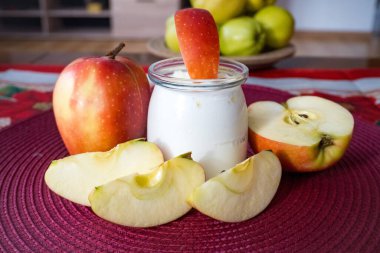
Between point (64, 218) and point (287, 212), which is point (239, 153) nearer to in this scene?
point (287, 212)

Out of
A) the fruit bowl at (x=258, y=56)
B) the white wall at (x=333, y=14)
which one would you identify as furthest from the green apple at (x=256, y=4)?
the white wall at (x=333, y=14)

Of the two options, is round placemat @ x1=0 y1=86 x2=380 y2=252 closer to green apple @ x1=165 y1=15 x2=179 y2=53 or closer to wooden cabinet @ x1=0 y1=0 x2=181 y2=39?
green apple @ x1=165 y1=15 x2=179 y2=53

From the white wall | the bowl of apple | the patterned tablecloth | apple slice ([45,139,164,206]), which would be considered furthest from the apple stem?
the white wall

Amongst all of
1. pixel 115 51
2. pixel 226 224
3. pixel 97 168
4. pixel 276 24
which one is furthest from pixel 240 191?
pixel 276 24

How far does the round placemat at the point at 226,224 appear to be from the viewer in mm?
369

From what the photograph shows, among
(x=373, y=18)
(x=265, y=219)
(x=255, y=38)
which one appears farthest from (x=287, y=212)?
(x=373, y=18)

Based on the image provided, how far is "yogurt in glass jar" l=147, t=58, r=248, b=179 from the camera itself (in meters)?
0.45

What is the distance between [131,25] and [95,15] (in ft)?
0.93

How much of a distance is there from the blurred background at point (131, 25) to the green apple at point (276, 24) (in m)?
1.78

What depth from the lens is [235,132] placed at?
18.4 inches

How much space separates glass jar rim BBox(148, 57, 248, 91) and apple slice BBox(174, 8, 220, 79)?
0.02 meters

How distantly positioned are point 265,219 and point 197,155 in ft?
0.34

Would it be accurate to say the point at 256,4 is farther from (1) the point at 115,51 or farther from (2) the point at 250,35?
(1) the point at 115,51

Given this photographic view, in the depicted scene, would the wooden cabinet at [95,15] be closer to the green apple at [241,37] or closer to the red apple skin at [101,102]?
the green apple at [241,37]
